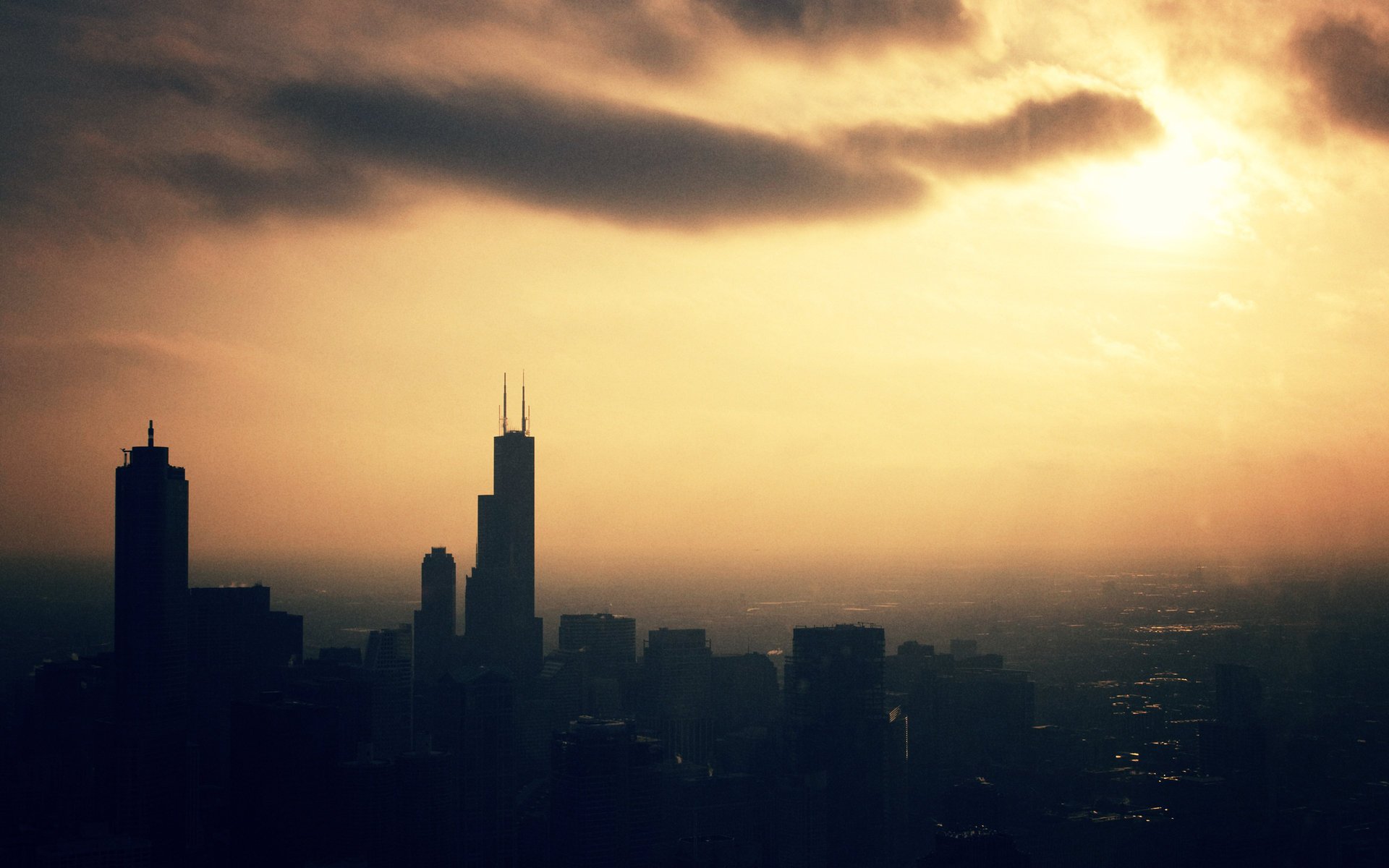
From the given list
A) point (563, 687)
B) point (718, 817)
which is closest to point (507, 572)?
point (563, 687)

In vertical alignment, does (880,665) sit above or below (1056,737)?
above

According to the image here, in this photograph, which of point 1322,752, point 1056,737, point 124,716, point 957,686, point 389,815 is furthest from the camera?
point 957,686

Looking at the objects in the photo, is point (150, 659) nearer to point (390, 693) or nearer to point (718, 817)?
point (390, 693)

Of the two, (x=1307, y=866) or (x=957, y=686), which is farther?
(x=957, y=686)

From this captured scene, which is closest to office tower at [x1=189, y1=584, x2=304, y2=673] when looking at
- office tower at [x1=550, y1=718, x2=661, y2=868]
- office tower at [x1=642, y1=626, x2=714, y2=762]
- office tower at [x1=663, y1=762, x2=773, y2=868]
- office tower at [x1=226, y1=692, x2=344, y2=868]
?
office tower at [x1=226, y1=692, x2=344, y2=868]

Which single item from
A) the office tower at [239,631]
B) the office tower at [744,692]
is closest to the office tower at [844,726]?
the office tower at [744,692]

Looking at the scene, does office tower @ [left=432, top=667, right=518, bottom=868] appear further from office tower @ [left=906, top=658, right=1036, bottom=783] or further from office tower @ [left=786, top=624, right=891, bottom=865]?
office tower @ [left=906, top=658, right=1036, bottom=783]

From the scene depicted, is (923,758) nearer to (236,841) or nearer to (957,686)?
(957,686)

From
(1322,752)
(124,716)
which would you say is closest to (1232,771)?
(1322,752)
